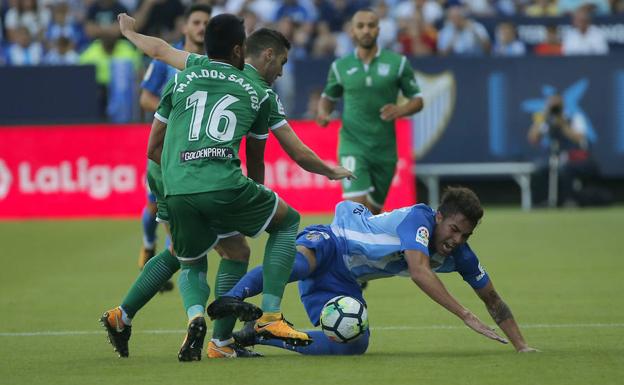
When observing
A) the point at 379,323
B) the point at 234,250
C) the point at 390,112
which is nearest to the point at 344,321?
the point at 234,250

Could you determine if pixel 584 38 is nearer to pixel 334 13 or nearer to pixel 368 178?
pixel 334 13

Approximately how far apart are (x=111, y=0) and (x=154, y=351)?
15.6 m

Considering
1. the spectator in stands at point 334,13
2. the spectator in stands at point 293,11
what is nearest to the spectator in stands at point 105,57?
the spectator in stands at point 293,11

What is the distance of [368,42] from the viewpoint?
1277 centimetres

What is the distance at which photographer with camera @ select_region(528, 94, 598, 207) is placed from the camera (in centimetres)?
2109

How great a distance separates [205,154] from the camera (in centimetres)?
739

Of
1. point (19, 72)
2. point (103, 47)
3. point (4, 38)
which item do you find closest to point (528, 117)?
point (103, 47)

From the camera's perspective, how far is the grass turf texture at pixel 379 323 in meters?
7.18

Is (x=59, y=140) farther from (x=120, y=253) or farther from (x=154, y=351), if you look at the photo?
(x=154, y=351)

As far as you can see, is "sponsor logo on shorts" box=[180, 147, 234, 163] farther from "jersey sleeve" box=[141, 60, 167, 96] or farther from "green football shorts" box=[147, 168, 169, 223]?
"jersey sleeve" box=[141, 60, 167, 96]

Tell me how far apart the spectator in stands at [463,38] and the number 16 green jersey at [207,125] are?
49.1ft

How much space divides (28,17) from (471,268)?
58.9ft

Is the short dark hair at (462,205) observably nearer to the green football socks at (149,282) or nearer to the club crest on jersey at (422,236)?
the club crest on jersey at (422,236)

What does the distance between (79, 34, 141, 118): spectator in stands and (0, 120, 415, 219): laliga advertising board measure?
55.6 inches
